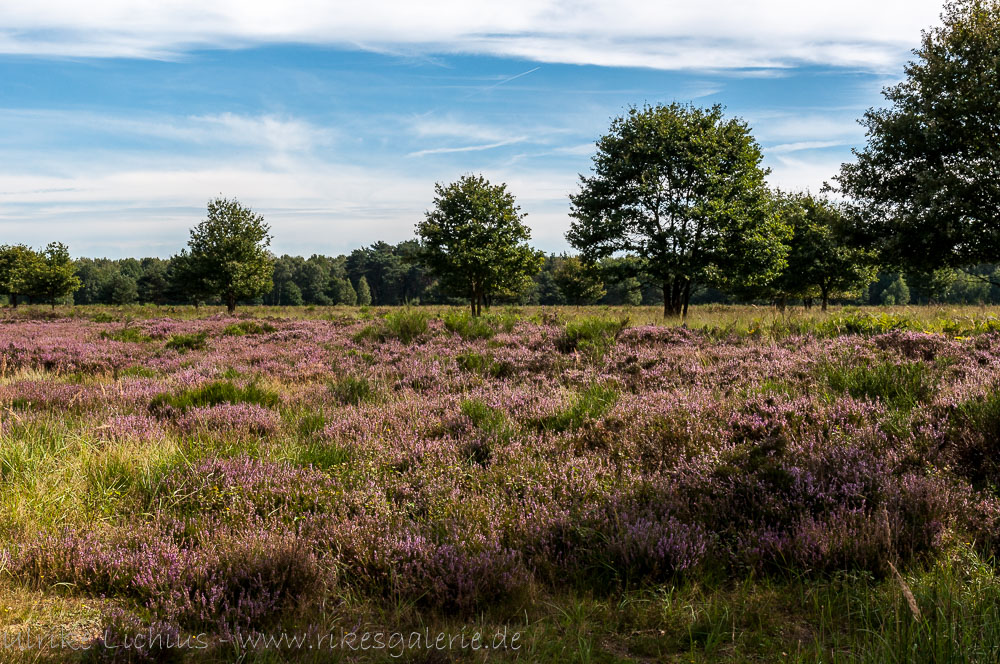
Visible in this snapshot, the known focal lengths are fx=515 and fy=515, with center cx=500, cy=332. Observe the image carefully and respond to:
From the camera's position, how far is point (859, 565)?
8.80 ft

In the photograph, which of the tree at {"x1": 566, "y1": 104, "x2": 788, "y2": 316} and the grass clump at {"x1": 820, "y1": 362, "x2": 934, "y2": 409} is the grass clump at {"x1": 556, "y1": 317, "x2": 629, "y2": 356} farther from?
the tree at {"x1": 566, "y1": 104, "x2": 788, "y2": 316}

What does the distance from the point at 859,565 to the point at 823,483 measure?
61 centimetres

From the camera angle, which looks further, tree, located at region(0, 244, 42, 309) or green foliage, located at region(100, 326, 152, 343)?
tree, located at region(0, 244, 42, 309)

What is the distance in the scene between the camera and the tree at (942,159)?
56.9 ft

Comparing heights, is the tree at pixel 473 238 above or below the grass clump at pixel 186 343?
above

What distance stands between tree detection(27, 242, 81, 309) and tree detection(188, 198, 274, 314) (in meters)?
24.9

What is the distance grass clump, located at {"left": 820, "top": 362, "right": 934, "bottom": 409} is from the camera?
502 centimetres

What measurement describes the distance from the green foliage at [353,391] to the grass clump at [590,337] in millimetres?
3973

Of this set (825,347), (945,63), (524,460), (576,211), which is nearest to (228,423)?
(524,460)

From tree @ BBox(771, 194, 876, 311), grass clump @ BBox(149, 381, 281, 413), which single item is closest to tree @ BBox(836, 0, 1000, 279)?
tree @ BBox(771, 194, 876, 311)

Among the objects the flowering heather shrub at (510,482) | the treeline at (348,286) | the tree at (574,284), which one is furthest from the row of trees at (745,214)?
the treeline at (348,286)

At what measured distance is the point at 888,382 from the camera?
542 cm

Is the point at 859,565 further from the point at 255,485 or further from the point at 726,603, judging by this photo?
the point at 255,485

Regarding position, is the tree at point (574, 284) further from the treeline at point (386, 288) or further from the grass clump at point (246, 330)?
the grass clump at point (246, 330)
